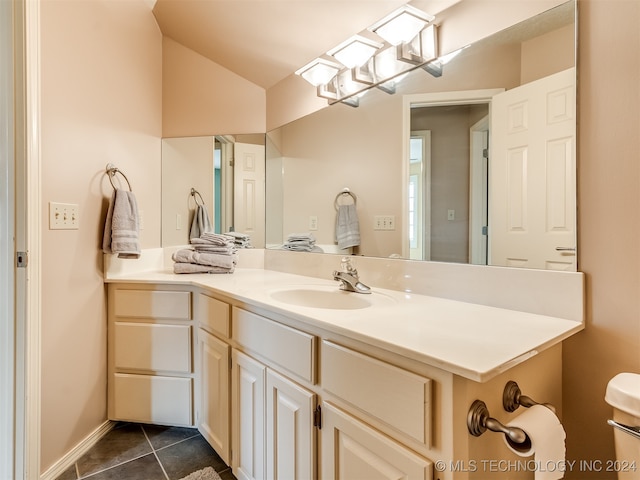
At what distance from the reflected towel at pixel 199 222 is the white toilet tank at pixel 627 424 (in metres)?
2.05

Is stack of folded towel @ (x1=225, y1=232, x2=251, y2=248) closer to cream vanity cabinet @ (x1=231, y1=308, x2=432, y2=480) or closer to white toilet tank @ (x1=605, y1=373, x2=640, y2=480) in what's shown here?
cream vanity cabinet @ (x1=231, y1=308, x2=432, y2=480)

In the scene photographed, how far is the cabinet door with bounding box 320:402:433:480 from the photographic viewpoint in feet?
2.30

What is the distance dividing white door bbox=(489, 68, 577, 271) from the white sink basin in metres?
0.47

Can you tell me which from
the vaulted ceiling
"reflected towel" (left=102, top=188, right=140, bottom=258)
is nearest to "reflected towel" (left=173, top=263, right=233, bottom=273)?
"reflected towel" (left=102, top=188, right=140, bottom=258)

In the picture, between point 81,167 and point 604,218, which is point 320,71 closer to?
point 81,167

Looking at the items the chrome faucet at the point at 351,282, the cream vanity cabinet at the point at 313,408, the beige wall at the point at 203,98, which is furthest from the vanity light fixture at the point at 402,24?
the cream vanity cabinet at the point at 313,408

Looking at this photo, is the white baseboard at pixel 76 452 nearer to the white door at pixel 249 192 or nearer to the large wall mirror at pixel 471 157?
the white door at pixel 249 192

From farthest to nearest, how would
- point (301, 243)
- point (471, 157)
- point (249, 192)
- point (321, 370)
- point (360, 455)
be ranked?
1. point (249, 192)
2. point (301, 243)
3. point (471, 157)
4. point (321, 370)
5. point (360, 455)

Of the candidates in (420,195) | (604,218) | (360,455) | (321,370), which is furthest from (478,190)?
(360,455)

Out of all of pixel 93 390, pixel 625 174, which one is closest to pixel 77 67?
pixel 93 390

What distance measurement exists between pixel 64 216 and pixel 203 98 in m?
1.17

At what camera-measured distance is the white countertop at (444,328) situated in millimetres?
648

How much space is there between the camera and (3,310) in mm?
1275

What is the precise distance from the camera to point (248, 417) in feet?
→ 4.04
